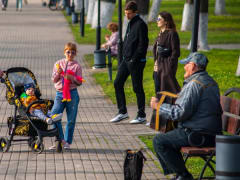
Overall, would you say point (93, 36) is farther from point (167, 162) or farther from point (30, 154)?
point (167, 162)

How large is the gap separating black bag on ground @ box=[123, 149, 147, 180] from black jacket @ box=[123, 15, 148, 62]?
4.12m

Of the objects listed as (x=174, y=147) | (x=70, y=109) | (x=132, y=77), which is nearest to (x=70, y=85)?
(x=70, y=109)

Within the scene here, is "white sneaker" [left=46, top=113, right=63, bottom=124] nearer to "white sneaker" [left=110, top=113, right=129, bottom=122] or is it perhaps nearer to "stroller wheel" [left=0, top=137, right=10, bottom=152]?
"stroller wheel" [left=0, top=137, right=10, bottom=152]

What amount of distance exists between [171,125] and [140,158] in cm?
53

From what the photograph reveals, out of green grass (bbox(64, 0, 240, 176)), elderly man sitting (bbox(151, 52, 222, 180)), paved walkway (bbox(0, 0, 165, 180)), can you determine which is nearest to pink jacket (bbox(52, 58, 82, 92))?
paved walkway (bbox(0, 0, 165, 180))

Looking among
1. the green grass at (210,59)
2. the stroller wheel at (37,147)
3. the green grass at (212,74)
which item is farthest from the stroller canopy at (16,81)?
the green grass at (212,74)

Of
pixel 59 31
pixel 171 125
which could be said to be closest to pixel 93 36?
pixel 59 31

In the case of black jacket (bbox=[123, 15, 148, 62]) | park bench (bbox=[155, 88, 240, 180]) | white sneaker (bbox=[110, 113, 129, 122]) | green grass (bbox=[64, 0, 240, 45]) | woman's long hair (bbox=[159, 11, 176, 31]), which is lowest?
green grass (bbox=[64, 0, 240, 45])

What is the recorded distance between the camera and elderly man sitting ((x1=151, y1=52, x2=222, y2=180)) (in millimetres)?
6840

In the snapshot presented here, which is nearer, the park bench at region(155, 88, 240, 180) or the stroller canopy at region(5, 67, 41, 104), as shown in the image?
the park bench at region(155, 88, 240, 180)

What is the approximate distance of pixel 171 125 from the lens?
286 inches

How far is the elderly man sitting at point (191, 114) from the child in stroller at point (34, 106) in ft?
7.24

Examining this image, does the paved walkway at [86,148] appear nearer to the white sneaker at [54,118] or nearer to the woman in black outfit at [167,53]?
the white sneaker at [54,118]

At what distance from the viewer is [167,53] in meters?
10.8
